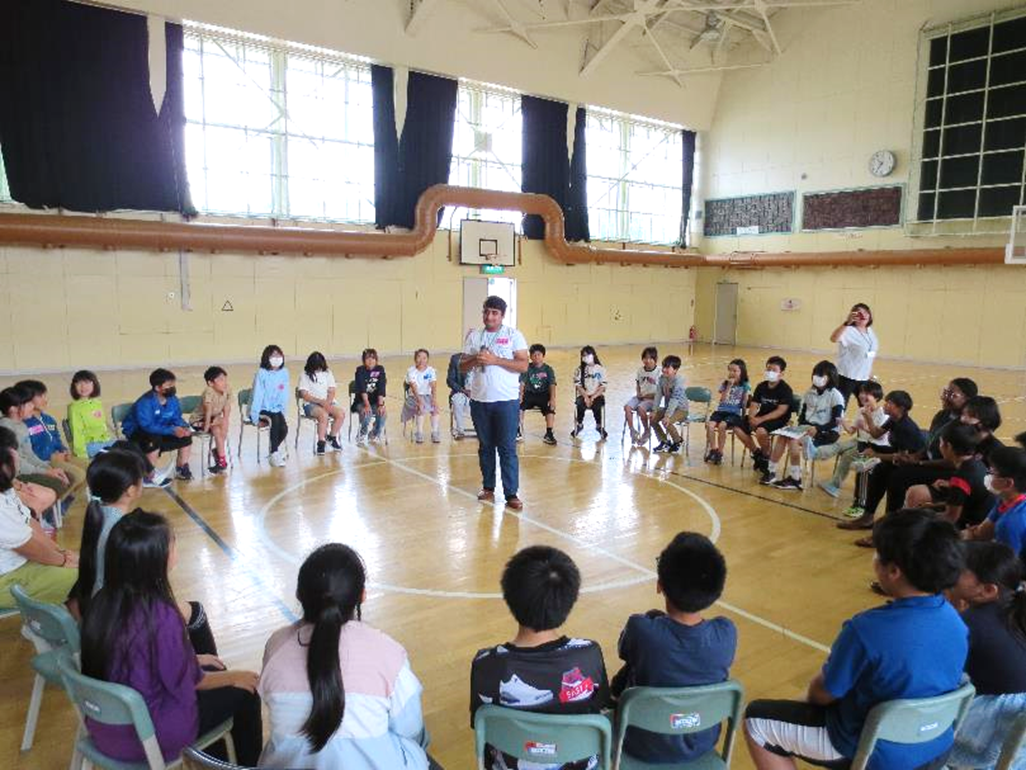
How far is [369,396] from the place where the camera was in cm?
870

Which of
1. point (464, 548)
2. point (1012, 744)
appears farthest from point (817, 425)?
point (1012, 744)

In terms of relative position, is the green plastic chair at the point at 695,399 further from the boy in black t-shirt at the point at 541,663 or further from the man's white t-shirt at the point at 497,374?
the boy in black t-shirt at the point at 541,663

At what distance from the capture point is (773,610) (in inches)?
169

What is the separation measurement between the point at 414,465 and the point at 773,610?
4226 millimetres

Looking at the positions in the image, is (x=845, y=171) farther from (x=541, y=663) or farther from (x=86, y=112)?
(x=541, y=663)

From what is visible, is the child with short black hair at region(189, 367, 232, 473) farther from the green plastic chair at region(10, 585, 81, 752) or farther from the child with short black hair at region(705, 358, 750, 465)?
the child with short black hair at region(705, 358, 750, 465)

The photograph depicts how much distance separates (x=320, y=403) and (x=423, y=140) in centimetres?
1176

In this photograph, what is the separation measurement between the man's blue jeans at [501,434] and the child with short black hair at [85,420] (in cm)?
302

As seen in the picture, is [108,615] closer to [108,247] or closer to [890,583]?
[890,583]

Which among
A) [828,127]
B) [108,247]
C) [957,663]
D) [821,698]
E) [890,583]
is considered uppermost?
[828,127]

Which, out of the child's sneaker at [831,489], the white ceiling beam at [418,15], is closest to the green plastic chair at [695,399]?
the child's sneaker at [831,489]

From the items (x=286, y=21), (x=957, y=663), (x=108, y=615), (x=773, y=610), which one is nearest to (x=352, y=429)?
(x=773, y=610)

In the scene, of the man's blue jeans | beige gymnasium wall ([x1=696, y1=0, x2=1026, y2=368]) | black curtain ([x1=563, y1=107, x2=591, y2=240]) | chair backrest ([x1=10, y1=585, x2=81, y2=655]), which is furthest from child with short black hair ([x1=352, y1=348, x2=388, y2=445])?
beige gymnasium wall ([x1=696, y1=0, x2=1026, y2=368])

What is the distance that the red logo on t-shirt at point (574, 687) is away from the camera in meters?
2.07
